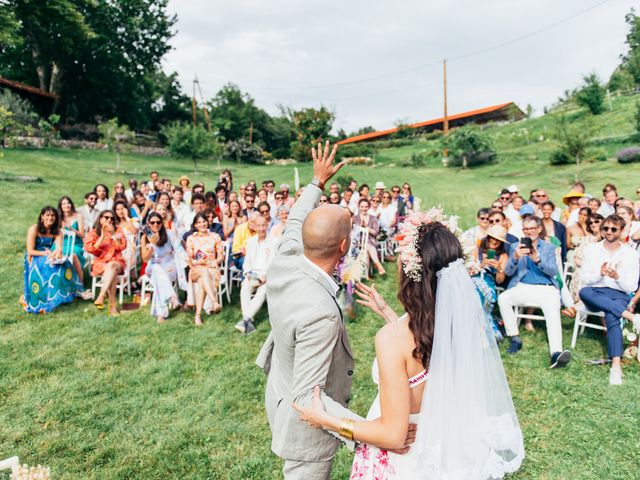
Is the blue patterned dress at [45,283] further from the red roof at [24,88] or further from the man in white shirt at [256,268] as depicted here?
the red roof at [24,88]

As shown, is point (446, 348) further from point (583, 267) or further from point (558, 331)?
point (583, 267)

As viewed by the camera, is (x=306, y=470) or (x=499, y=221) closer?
(x=306, y=470)

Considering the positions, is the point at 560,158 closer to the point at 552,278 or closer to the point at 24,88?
the point at 552,278

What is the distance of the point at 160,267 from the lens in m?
6.61

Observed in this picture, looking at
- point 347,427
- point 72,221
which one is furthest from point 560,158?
point 347,427

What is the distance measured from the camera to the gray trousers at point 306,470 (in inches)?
77.5

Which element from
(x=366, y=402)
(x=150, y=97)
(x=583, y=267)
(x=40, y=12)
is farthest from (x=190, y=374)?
(x=150, y=97)

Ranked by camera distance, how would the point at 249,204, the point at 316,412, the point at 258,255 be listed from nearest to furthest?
the point at 316,412 → the point at 258,255 → the point at 249,204

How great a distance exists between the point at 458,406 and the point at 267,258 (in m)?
4.82

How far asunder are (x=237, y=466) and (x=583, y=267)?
4820 mm

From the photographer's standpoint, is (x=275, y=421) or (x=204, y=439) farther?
(x=204, y=439)

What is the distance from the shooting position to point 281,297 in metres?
1.95

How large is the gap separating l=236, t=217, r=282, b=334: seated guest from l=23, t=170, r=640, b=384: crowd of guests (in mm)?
16

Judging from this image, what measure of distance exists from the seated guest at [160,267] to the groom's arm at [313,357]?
4.97 metres
